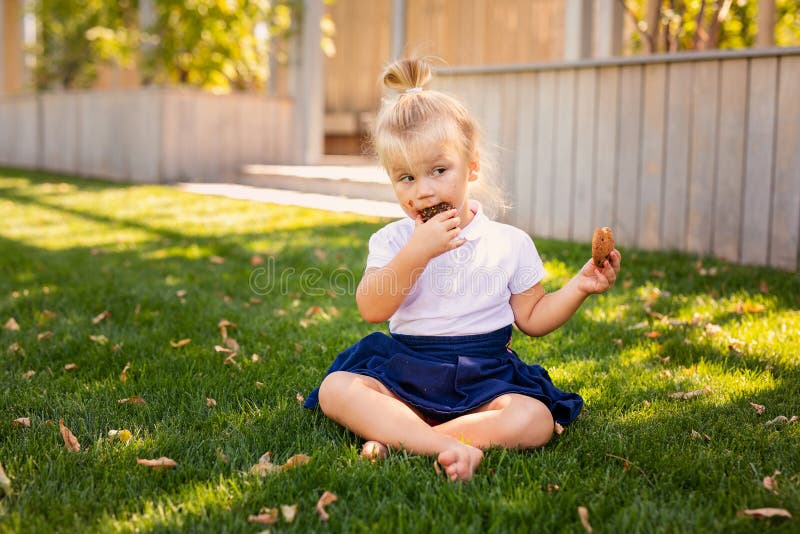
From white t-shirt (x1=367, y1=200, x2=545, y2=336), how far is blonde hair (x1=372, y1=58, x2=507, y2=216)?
21 cm

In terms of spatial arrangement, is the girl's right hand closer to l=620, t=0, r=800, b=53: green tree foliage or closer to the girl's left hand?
the girl's left hand

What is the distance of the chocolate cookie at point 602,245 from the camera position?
2207mm

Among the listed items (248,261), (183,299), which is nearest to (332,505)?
(183,299)

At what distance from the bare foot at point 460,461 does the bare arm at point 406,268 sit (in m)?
0.46

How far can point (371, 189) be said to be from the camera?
808 cm

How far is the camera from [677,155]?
5.06 metres

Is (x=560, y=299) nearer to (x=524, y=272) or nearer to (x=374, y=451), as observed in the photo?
(x=524, y=272)

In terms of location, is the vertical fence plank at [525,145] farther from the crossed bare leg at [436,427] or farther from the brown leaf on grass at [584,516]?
the brown leaf on grass at [584,516]

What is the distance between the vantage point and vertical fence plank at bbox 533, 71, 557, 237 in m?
5.76

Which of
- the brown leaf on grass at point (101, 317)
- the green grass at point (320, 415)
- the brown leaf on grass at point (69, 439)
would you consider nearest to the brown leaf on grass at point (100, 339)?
the green grass at point (320, 415)

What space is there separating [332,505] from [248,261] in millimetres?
3365

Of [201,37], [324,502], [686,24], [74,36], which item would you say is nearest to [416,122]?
[324,502]

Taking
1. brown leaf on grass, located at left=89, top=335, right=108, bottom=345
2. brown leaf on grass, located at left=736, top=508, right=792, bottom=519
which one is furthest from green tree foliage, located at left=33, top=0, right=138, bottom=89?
brown leaf on grass, located at left=736, top=508, right=792, bottom=519

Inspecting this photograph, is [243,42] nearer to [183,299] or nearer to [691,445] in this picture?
[183,299]
